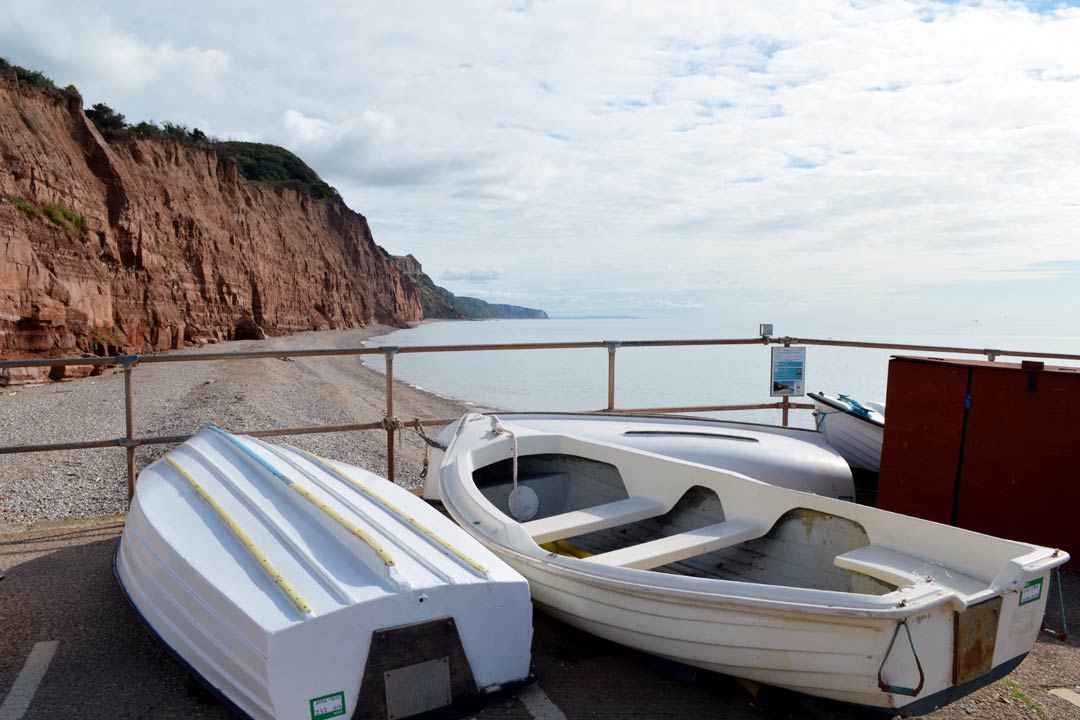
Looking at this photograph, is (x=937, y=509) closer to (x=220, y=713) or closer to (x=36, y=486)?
(x=220, y=713)

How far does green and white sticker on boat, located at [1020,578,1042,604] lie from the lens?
7.88ft

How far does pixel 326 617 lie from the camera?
240cm

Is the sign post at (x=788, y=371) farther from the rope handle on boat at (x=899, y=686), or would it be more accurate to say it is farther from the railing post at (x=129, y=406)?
the railing post at (x=129, y=406)

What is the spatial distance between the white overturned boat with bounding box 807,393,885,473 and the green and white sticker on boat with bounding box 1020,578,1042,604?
115 inches

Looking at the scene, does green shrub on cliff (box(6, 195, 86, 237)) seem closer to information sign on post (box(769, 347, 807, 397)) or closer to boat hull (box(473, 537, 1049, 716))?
information sign on post (box(769, 347, 807, 397))

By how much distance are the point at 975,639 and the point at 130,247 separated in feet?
97.5

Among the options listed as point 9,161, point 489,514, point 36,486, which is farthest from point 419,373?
point 489,514

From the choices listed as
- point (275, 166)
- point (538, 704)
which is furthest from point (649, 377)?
point (275, 166)

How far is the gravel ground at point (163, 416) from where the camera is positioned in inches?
373

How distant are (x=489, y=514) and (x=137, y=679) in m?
1.63

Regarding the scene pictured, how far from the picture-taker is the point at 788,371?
648 cm

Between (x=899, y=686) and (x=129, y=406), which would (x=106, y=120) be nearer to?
(x=129, y=406)

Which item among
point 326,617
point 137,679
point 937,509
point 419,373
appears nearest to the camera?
point 326,617

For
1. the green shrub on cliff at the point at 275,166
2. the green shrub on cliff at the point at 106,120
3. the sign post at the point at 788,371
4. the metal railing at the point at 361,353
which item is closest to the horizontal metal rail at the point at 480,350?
the metal railing at the point at 361,353
